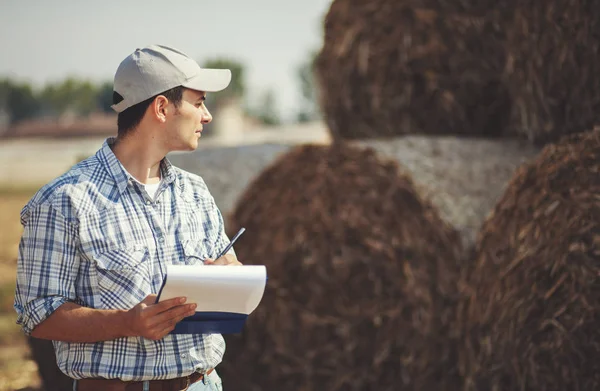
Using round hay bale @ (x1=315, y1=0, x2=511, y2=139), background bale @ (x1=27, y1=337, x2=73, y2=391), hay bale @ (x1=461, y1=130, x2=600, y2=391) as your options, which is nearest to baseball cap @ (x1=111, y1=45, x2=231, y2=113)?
hay bale @ (x1=461, y1=130, x2=600, y2=391)

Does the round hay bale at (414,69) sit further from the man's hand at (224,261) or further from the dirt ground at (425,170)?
the man's hand at (224,261)

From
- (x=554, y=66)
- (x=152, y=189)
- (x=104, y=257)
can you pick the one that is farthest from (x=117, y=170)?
(x=554, y=66)

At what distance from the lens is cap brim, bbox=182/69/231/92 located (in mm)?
1605

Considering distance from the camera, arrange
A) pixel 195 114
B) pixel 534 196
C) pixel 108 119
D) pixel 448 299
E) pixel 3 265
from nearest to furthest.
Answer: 1. pixel 195 114
2. pixel 534 196
3. pixel 448 299
4. pixel 3 265
5. pixel 108 119

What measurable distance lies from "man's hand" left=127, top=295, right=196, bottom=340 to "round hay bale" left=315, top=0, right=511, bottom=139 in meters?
2.11

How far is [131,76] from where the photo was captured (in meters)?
1.58

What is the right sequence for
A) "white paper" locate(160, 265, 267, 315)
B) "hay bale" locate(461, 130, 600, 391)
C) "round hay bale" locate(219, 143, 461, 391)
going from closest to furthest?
"white paper" locate(160, 265, 267, 315) → "hay bale" locate(461, 130, 600, 391) → "round hay bale" locate(219, 143, 461, 391)

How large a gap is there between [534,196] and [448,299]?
57cm

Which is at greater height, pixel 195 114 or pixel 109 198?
pixel 195 114

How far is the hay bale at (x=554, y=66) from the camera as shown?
2.69 metres

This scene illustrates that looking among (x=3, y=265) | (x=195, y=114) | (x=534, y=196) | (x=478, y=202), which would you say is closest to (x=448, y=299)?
(x=478, y=202)

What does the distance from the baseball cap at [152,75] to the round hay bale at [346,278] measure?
1486 millimetres

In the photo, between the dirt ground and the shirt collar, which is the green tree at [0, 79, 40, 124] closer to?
the dirt ground

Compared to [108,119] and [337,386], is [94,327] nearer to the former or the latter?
[337,386]
